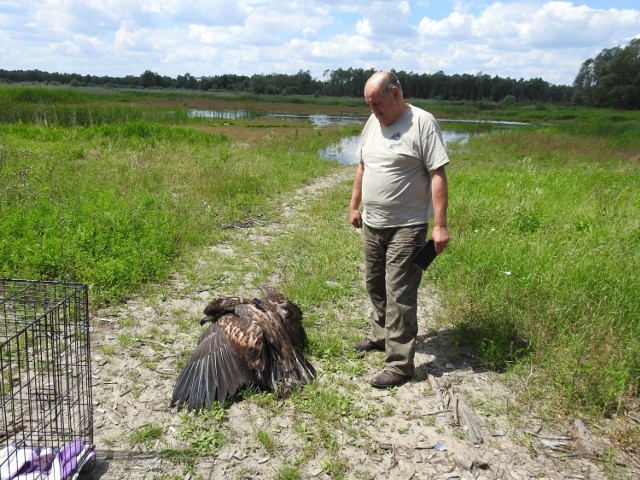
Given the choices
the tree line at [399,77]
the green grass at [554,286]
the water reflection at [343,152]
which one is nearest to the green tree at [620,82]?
the tree line at [399,77]

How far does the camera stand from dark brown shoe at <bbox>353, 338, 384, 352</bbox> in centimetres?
421

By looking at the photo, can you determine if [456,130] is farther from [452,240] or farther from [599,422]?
[599,422]

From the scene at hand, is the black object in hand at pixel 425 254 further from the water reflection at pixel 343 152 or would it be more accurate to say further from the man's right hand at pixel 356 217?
the water reflection at pixel 343 152

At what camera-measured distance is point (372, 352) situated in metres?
4.23

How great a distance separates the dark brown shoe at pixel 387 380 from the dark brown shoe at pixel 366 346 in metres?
0.47

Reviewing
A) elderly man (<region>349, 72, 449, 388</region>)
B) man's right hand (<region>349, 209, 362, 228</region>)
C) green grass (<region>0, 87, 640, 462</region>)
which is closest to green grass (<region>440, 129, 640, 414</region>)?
green grass (<region>0, 87, 640, 462</region>)

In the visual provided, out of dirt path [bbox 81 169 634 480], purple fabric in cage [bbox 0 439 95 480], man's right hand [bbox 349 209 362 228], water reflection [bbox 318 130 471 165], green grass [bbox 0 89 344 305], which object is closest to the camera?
purple fabric in cage [bbox 0 439 95 480]

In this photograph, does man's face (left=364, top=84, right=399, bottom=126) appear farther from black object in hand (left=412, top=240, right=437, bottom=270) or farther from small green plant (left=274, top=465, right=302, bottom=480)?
small green plant (left=274, top=465, right=302, bottom=480)

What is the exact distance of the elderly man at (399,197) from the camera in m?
3.42

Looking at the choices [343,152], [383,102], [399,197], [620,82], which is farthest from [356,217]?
[620,82]

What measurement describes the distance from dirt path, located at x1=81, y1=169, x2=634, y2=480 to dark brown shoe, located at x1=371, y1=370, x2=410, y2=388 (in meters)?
0.06

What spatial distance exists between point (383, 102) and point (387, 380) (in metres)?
2.09

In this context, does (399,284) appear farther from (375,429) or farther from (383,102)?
(383,102)

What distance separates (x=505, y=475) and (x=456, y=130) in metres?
32.3
